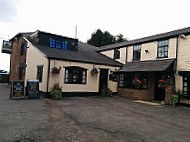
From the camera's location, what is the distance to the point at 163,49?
12.9m

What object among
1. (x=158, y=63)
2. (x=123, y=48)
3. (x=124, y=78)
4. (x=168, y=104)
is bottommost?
(x=168, y=104)

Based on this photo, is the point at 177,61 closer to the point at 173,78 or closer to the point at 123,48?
the point at 173,78

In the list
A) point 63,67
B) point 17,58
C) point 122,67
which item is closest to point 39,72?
point 63,67

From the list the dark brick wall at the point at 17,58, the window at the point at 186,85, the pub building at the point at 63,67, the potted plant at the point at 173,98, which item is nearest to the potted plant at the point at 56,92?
the pub building at the point at 63,67

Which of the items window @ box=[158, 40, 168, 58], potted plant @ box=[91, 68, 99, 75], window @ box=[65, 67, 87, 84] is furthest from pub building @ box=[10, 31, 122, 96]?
window @ box=[158, 40, 168, 58]

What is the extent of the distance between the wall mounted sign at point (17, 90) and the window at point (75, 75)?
339cm

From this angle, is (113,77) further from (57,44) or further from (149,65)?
(57,44)

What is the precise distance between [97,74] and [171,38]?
22.9ft

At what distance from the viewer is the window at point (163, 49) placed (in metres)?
12.6

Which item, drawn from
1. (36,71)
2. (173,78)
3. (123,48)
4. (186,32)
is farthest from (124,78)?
(36,71)

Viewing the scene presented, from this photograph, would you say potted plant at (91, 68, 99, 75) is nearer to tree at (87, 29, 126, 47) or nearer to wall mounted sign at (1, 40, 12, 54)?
wall mounted sign at (1, 40, 12, 54)

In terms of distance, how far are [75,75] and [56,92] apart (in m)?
2.57

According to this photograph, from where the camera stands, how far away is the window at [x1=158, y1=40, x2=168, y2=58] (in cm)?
1263

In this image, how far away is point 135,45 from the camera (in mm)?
15320
